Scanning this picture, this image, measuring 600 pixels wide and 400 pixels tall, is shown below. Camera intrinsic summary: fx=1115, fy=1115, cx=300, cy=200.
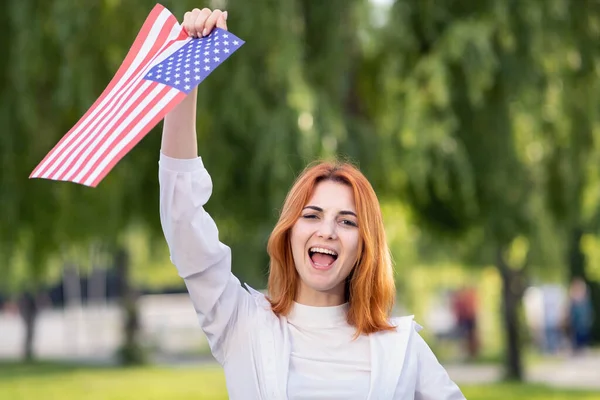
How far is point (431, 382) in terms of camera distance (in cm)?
283

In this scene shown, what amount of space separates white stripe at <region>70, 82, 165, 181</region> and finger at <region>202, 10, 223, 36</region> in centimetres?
18

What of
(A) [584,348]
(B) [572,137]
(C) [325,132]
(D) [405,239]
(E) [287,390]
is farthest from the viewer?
(A) [584,348]

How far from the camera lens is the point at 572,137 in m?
9.76

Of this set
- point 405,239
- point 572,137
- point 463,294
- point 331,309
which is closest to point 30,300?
point 463,294

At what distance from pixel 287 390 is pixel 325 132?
217 inches

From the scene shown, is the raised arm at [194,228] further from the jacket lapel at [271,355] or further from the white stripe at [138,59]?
the white stripe at [138,59]

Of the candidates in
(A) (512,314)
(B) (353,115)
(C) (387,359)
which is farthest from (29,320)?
(C) (387,359)

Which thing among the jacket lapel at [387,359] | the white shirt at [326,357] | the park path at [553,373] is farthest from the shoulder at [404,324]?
the park path at [553,373]

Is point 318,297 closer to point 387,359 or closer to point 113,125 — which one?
point 387,359

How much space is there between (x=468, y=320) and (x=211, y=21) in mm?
18144

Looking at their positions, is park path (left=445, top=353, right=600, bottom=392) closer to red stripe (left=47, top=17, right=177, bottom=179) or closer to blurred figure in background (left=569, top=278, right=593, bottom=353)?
blurred figure in background (left=569, top=278, right=593, bottom=353)

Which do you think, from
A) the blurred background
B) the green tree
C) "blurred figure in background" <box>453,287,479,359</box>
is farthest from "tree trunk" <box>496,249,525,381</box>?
the green tree

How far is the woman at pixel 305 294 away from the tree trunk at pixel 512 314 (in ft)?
40.8

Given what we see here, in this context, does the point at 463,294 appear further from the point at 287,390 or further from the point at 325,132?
the point at 287,390
